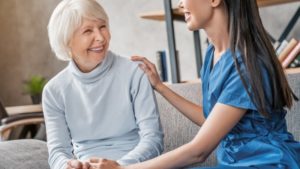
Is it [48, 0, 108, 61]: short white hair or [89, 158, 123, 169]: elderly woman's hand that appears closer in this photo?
[89, 158, 123, 169]: elderly woman's hand

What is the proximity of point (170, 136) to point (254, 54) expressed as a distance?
693mm

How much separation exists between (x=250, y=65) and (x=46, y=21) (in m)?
3.53

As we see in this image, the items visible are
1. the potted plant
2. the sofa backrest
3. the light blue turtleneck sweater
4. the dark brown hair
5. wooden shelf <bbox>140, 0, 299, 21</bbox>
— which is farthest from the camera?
the potted plant

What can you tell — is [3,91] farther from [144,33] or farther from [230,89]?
[230,89]

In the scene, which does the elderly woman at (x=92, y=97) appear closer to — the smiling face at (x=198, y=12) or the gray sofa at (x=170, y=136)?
the gray sofa at (x=170, y=136)

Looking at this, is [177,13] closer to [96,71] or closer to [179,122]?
[179,122]

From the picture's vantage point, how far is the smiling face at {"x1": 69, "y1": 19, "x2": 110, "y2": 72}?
1672 mm

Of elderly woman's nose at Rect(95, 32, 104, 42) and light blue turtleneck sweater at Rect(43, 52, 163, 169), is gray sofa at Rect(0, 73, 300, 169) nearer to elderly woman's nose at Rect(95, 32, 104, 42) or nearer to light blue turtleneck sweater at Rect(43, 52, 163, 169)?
light blue turtleneck sweater at Rect(43, 52, 163, 169)

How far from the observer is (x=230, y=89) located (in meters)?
1.37

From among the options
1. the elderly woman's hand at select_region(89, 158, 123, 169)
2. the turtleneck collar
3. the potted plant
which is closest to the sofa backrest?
the turtleneck collar

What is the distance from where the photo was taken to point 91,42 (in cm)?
168

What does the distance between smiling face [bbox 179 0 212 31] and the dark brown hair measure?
0.05 m

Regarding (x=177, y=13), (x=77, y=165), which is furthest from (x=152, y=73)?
(x=177, y=13)

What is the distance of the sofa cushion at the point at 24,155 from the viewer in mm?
1758
